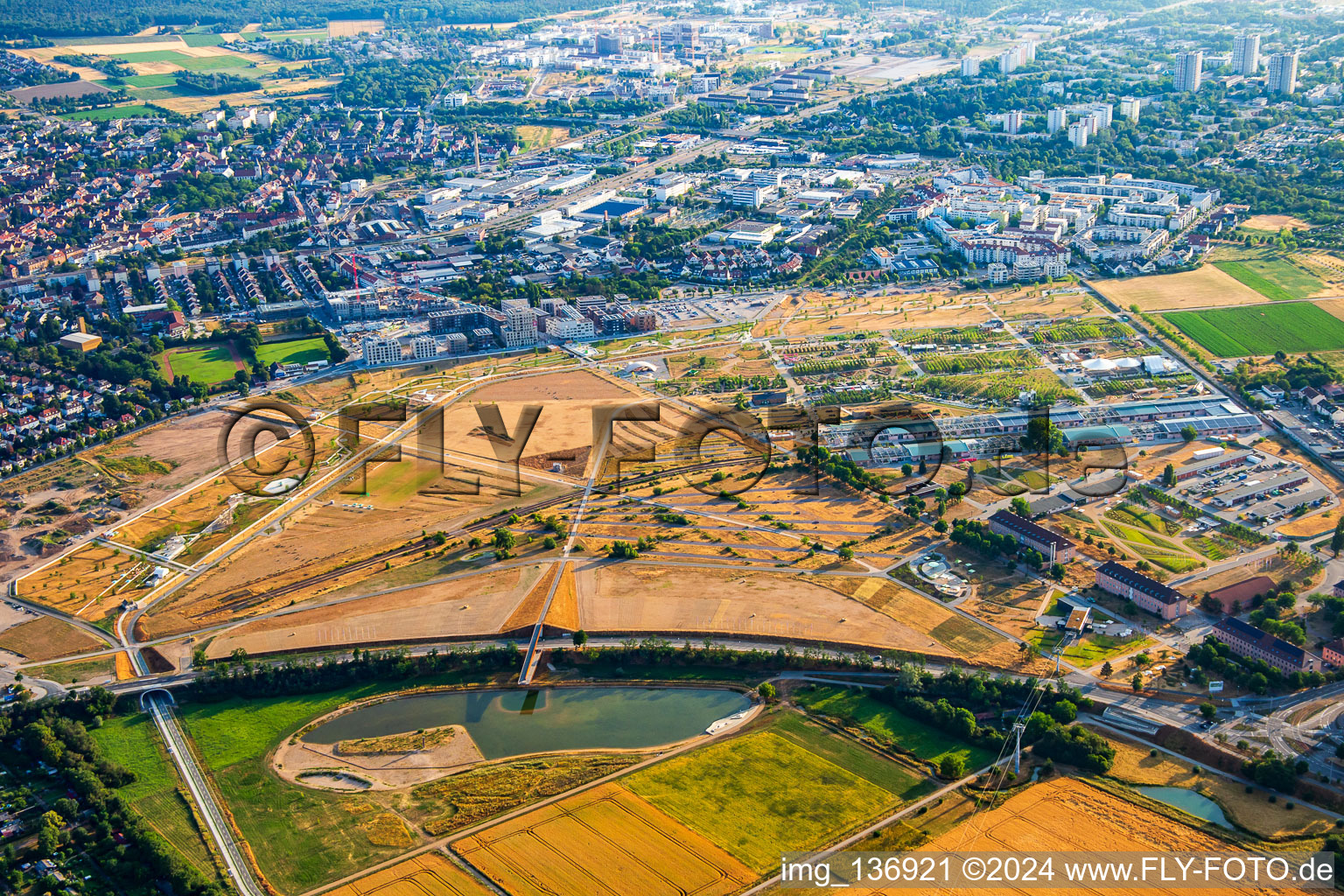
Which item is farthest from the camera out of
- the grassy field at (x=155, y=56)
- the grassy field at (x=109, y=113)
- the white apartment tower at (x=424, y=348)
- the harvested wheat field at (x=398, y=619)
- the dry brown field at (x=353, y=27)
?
the dry brown field at (x=353, y=27)

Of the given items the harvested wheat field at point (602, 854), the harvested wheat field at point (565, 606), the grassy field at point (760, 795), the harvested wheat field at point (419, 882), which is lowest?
the harvested wheat field at point (419, 882)

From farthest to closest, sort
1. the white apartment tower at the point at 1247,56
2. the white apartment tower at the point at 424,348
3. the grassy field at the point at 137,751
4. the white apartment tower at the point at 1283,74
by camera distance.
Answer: the white apartment tower at the point at 1247,56 → the white apartment tower at the point at 1283,74 → the white apartment tower at the point at 424,348 → the grassy field at the point at 137,751

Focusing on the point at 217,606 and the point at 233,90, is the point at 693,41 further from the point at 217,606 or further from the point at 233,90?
the point at 217,606

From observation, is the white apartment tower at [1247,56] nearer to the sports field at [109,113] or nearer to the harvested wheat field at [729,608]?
the harvested wheat field at [729,608]

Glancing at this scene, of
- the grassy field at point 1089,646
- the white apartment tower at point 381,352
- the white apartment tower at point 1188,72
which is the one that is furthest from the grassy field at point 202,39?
the grassy field at point 1089,646

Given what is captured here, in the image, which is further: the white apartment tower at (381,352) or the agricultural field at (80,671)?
the white apartment tower at (381,352)

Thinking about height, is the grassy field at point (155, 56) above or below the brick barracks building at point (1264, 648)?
above
